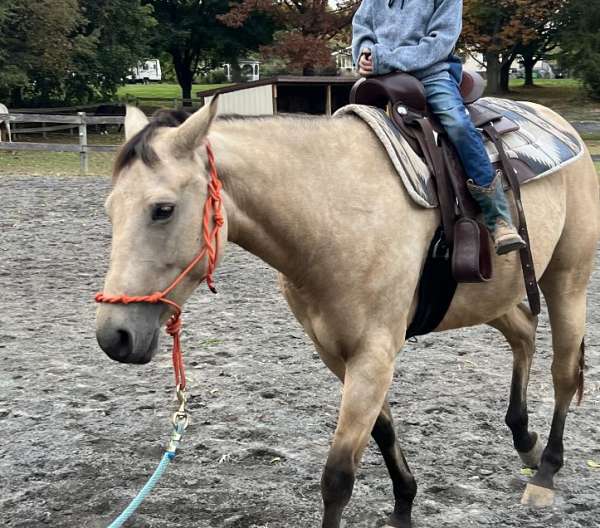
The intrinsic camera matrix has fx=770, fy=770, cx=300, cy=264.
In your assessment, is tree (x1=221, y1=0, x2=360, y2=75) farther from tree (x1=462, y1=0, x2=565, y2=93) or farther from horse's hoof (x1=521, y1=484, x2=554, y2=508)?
horse's hoof (x1=521, y1=484, x2=554, y2=508)

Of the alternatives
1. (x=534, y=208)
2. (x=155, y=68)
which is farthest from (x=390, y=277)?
(x=155, y=68)

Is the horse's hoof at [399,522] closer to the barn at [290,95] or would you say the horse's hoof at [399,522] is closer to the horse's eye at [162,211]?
the horse's eye at [162,211]

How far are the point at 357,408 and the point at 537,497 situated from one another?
1260 millimetres

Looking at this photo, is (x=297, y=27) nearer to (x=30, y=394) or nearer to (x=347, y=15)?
(x=347, y=15)

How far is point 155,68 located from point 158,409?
80696 mm

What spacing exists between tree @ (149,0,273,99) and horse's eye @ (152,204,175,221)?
35.2 m

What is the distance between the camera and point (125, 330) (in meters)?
2.41

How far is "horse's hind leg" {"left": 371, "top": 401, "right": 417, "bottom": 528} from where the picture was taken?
10.9ft

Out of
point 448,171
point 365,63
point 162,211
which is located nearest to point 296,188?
point 162,211

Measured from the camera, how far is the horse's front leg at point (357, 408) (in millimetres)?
2924

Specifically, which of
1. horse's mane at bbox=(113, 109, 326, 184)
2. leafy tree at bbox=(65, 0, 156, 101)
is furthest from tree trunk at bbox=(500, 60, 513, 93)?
horse's mane at bbox=(113, 109, 326, 184)

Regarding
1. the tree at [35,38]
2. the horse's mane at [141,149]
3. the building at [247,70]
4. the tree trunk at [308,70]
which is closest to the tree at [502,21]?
the tree trunk at [308,70]

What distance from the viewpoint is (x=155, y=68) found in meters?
81.1

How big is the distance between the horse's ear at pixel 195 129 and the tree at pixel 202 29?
3513 cm
